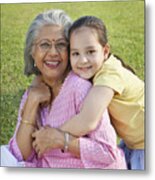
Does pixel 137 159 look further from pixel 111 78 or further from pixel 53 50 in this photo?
pixel 53 50

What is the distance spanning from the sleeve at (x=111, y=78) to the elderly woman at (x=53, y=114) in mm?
58

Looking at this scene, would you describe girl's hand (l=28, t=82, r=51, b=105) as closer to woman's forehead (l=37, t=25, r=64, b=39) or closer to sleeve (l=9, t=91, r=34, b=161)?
sleeve (l=9, t=91, r=34, b=161)

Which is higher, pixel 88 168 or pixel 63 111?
pixel 63 111

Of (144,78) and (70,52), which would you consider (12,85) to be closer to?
(70,52)

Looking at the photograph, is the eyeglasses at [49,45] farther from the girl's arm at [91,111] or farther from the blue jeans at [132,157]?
the blue jeans at [132,157]

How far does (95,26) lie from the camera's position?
234 cm

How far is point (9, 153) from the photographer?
2.43 meters

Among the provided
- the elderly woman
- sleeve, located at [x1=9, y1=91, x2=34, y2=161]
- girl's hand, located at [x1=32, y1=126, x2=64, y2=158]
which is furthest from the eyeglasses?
girl's hand, located at [x1=32, y1=126, x2=64, y2=158]

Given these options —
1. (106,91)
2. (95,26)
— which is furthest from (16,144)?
(95,26)

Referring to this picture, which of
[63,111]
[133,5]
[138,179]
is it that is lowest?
[138,179]

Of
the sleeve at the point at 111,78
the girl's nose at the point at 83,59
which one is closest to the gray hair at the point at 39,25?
the girl's nose at the point at 83,59

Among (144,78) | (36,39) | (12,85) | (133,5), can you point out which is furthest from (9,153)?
(133,5)

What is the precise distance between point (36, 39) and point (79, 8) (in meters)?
0.25

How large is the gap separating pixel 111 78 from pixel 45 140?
1.39ft
